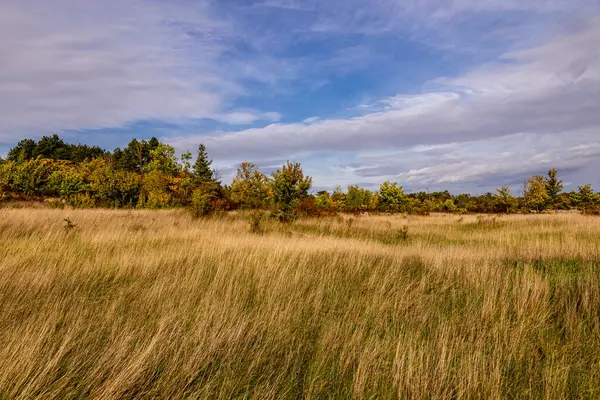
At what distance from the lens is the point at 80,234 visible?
8.72m

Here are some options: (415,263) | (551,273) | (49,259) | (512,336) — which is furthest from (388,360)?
(49,259)

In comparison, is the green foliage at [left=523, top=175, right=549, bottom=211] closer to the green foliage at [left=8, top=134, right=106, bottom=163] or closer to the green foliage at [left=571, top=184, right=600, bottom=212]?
the green foliage at [left=571, top=184, right=600, bottom=212]

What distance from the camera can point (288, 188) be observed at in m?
15.9

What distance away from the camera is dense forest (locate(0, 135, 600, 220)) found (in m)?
16.3

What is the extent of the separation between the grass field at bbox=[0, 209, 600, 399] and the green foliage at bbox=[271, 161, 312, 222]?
31.3ft

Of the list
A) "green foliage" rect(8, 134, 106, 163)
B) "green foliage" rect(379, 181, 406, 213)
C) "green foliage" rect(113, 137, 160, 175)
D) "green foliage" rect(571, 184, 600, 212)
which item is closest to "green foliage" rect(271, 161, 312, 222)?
"green foliage" rect(379, 181, 406, 213)

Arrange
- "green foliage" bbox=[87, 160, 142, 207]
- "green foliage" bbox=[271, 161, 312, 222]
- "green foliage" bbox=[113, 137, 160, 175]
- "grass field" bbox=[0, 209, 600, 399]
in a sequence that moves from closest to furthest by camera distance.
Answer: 1. "grass field" bbox=[0, 209, 600, 399]
2. "green foliage" bbox=[271, 161, 312, 222]
3. "green foliage" bbox=[87, 160, 142, 207]
4. "green foliage" bbox=[113, 137, 160, 175]

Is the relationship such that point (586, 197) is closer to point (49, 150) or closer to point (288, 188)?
point (288, 188)

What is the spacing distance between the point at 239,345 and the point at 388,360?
50.6 inches

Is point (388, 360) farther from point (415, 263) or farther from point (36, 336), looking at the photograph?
point (415, 263)

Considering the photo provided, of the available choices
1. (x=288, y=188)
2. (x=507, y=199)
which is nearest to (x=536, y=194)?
(x=507, y=199)

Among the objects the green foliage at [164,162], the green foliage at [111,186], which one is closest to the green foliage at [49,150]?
the green foliage at [164,162]

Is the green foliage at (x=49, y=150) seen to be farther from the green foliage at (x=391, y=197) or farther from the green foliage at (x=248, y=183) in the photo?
the green foliage at (x=391, y=197)

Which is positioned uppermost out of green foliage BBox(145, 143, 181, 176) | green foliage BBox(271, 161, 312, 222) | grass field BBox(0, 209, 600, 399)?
green foliage BBox(145, 143, 181, 176)
